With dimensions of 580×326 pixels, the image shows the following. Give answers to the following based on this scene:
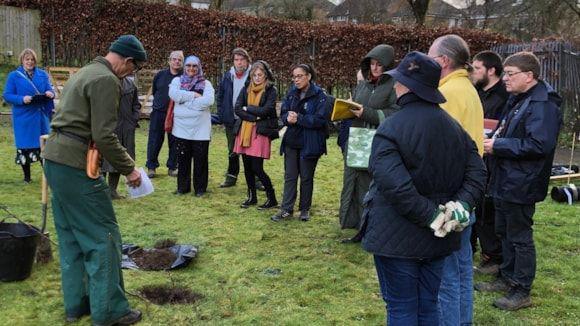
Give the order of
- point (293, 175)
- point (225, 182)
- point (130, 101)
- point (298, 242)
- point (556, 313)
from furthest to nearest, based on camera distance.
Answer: point (225, 182) → point (130, 101) → point (293, 175) → point (298, 242) → point (556, 313)

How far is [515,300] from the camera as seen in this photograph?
4551 millimetres

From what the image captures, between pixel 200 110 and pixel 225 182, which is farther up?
pixel 200 110

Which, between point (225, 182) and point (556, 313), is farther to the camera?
point (225, 182)

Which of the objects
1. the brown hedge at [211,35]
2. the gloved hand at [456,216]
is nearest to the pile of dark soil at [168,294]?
the gloved hand at [456,216]

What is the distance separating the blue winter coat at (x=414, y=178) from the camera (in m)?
2.87

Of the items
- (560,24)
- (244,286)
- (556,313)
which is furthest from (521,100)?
(560,24)

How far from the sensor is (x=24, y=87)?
798cm

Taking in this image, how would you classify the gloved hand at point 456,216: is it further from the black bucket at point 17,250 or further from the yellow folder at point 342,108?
the black bucket at point 17,250

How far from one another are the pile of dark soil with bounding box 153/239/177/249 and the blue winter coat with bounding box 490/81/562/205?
324cm

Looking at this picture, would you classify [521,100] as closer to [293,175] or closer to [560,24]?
[293,175]

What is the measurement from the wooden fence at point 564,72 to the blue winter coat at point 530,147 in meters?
10.1

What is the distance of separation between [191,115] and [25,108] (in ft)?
7.74

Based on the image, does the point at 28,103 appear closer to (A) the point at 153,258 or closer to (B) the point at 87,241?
(A) the point at 153,258

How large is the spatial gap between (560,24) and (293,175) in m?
23.9
